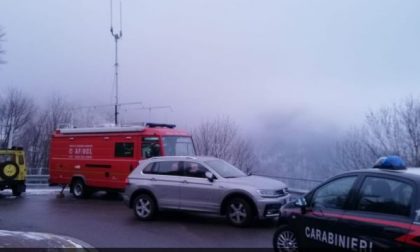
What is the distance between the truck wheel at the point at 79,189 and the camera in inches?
767

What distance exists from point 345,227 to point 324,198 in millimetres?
789

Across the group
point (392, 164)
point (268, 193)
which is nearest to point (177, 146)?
point (268, 193)

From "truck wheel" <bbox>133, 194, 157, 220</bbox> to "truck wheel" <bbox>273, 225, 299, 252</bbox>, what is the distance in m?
5.58

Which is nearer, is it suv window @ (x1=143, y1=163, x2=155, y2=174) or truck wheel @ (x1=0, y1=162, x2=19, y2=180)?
suv window @ (x1=143, y1=163, x2=155, y2=174)

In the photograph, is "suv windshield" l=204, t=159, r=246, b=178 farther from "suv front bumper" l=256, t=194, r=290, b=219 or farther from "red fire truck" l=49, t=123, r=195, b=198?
"red fire truck" l=49, t=123, r=195, b=198

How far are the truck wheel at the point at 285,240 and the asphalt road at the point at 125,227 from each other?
1.43 meters

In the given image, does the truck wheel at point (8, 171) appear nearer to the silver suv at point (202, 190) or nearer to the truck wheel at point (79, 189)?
the truck wheel at point (79, 189)

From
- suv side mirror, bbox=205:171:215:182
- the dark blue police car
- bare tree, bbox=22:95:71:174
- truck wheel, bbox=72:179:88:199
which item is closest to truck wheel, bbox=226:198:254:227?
suv side mirror, bbox=205:171:215:182

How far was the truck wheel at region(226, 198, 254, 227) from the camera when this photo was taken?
37.4 ft

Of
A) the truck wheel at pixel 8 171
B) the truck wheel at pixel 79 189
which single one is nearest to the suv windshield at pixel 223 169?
the truck wheel at pixel 79 189

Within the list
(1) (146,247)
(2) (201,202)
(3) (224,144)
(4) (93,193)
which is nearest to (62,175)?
(4) (93,193)

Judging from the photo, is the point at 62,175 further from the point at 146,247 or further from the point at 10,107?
the point at 10,107

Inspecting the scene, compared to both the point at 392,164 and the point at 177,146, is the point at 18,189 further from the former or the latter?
the point at 392,164

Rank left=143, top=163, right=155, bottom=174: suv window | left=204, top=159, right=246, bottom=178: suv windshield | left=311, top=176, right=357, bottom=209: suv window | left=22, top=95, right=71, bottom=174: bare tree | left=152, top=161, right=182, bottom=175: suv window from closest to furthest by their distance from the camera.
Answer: left=311, top=176, right=357, bottom=209: suv window, left=204, top=159, right=246, bottom=178: suv windshield, left=152, top=161, right=182, bottom=175: suv window, left=143, top=163, right=155, bottom=174: suv window, left=22, top=95, right=71, bottom=174: bare tree
